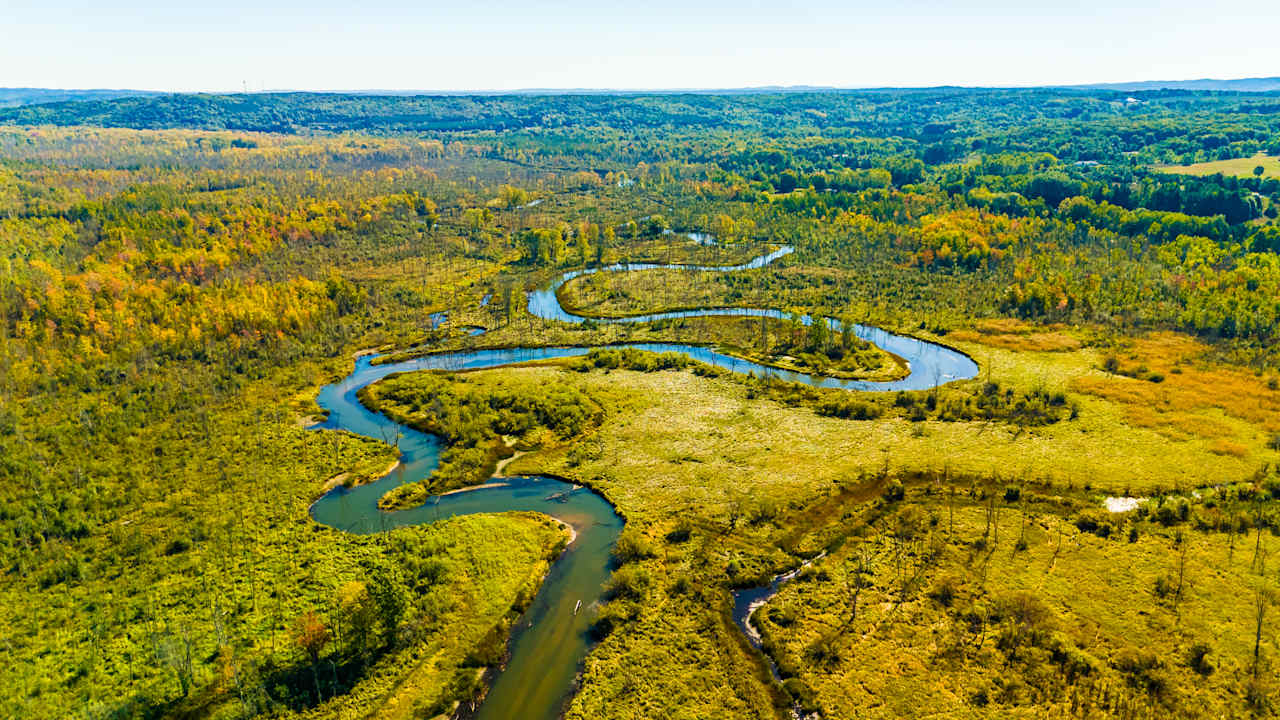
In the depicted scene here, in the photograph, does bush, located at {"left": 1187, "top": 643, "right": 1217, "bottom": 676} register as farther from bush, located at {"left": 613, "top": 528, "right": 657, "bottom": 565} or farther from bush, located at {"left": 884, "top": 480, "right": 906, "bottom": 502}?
bush, located at {"left": 613, "top": 528, "right": 657, "bottom": 565}

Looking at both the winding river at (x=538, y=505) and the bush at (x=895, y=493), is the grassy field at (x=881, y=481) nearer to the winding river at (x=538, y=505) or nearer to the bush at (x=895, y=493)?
the winding river at (x=538, y=505)

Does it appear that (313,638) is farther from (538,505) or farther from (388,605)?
(538,505)

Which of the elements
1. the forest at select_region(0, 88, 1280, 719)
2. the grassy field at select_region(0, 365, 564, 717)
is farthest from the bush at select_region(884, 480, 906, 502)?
the grassy field at select_region(0, 365, 564, 717)

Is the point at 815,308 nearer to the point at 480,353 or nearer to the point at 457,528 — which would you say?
the point at 480,353

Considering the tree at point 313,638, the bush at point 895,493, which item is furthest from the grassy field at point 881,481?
the tree at point 313,638

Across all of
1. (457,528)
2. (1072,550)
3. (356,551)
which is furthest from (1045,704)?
(356,551)
